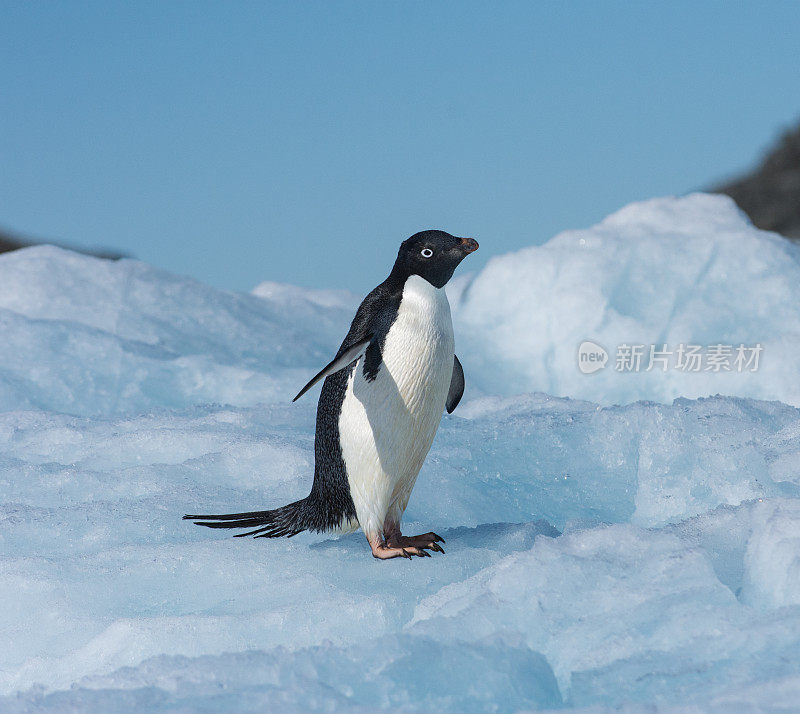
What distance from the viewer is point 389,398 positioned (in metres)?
2.18

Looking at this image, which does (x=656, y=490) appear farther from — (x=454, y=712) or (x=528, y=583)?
(x=454, y=712)

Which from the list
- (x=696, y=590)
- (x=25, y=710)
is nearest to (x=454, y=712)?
(x=696, y=590)

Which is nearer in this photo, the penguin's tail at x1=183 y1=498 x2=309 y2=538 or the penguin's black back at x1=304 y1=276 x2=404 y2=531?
the penguin's black back at x1=304 y1=276 x2=404 y2=531

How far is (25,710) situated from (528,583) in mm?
931

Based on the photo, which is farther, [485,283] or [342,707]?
[485,283]

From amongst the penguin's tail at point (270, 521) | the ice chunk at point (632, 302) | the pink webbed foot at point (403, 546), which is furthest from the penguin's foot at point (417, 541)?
the ice chunk at point (632, 302)

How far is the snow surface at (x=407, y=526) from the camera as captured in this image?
4.98 ft

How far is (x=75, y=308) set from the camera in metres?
5.71

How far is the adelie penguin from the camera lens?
217cm

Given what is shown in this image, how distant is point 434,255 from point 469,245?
0.29ft

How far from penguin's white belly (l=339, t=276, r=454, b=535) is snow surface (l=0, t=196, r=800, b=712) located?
20 centimetres

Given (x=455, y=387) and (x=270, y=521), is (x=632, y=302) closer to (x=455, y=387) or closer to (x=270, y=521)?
(x=455, y=387)

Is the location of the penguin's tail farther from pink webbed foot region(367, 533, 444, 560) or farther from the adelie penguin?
pink webbed foot region(367, 533, 444, 560)

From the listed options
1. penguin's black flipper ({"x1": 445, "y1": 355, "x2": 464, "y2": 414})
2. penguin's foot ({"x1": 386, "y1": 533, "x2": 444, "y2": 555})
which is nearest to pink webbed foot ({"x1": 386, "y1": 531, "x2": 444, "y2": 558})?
penguin's foot ({"x1": 386, "y1": 533, "x2": 444, "y2": 555})
